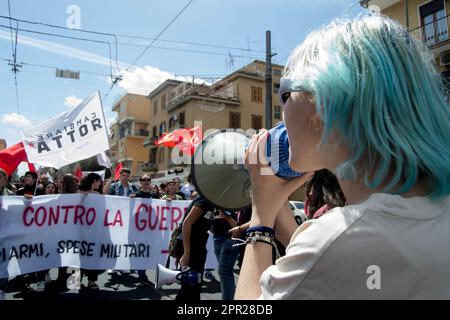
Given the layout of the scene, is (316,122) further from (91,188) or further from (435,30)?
(435,30)

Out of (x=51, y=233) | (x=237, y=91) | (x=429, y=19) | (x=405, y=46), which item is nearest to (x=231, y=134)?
(x=405, y=46)

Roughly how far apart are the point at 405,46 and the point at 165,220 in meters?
5.76

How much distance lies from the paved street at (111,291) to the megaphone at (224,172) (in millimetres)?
3789

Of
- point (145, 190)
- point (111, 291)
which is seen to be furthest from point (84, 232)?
point (145, 190)

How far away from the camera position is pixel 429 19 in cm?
1705

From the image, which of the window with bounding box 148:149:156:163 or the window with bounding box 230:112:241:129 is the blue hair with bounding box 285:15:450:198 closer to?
the window with bounding box 230:112:241:129

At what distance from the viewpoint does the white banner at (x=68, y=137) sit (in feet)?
19.5

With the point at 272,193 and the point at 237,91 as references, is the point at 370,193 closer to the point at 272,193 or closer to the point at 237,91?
the point at 272,193

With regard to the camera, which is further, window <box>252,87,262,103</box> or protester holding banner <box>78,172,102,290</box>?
window <box>252,87,262,103</box>

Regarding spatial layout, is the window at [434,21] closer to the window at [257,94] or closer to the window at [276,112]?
the window at [276,112]

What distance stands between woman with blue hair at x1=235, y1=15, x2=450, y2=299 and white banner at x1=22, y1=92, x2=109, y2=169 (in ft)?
19.3

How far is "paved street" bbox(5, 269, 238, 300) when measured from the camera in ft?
15.8

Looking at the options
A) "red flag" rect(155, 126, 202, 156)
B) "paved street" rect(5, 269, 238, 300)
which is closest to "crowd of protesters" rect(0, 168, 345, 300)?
"paved street" rect(5, 269, 238, 300)

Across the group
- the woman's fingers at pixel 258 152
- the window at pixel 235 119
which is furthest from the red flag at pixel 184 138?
the window at pixel 235 119
